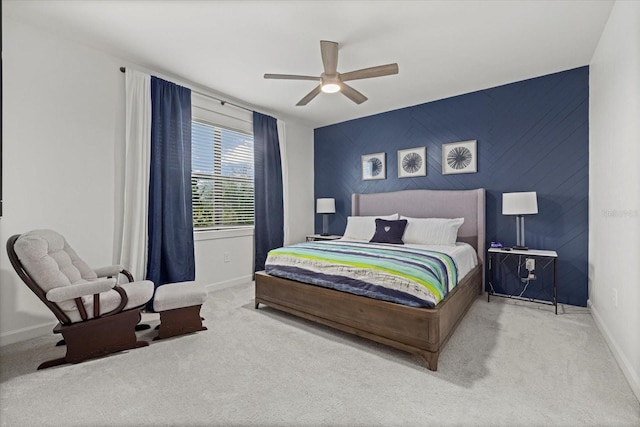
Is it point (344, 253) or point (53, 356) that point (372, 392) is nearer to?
point (344, 253)

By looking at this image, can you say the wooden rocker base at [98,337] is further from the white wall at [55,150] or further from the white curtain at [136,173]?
the white curtain at [136,173]

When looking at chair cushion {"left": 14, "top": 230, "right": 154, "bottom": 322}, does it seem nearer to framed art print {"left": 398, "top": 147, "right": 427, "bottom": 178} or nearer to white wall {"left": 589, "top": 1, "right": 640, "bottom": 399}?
white wall {"left": 589, "top": 1, "right": 640, "bottom": 399}

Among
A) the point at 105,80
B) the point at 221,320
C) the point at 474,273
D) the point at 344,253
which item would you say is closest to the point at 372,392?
the point at 344,253

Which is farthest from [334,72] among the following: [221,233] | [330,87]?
[221,233]

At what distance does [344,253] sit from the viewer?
297 centimetres

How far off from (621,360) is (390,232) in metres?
2.33

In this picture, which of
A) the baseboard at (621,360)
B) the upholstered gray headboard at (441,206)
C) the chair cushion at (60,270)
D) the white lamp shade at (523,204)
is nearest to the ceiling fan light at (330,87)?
the upholstered gray headboard at (441,206)

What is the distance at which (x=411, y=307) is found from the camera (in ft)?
7.37

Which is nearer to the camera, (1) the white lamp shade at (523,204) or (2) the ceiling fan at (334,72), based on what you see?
(2) the ceiling fan at (334,72)

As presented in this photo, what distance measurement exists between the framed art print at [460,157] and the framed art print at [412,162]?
0.96 feet

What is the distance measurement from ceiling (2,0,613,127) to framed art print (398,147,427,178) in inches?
41.5

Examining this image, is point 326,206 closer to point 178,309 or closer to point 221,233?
point 221,233

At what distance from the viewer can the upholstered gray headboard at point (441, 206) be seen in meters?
3.92

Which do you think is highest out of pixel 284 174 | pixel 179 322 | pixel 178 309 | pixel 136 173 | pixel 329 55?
pixel 329 55
